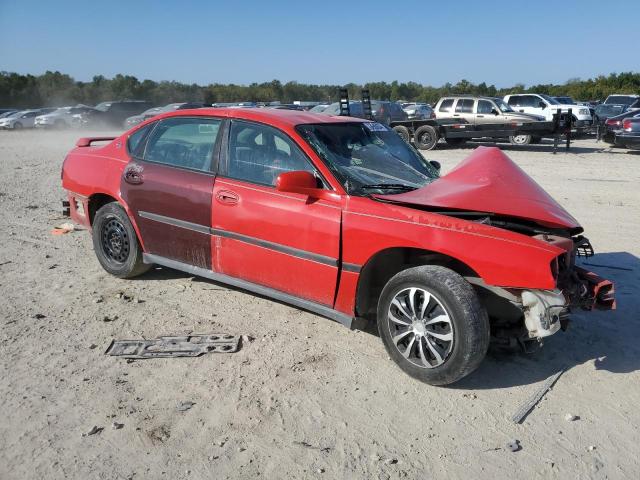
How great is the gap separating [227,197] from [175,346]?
1157 mm

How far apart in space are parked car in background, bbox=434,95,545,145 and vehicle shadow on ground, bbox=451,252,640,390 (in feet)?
48.0

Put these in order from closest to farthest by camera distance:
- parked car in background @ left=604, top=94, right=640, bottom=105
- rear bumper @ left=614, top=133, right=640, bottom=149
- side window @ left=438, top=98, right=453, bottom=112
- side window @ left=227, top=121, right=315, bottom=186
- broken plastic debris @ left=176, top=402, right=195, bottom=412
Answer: broken plastic debris @ left=176, top=402, right=195, bottom=412 < side window @ left=227, top=121, right=315, bottom=186 < rear bumper @ left=614, top=133, right=640, bottom=149 < side window @ left=438, top=98, right=453, bottom=112 < parked car in background @ left=604, top=94, right=640, bottom=105

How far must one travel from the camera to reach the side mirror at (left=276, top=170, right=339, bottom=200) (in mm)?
3797

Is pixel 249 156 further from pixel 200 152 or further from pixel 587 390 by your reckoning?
pixel 587 390

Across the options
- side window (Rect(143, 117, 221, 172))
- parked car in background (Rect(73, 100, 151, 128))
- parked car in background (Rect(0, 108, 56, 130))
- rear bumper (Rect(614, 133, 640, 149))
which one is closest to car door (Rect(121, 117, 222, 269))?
side window (Rect(143, 117, 221, 172))

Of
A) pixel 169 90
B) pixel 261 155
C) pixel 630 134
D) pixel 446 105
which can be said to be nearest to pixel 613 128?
pixel 630 134

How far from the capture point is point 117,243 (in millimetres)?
5285

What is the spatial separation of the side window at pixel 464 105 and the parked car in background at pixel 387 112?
104 inches

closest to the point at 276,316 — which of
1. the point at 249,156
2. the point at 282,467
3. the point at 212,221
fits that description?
the point at 212,221

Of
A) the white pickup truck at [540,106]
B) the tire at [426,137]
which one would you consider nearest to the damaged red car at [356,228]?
the tire at [426,137]

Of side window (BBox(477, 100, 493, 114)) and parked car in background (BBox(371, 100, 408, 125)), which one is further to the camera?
parked car in background (BBox(371, 100, 408, 125))

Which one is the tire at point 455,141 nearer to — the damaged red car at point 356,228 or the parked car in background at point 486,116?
the parked car in background at point 486,116

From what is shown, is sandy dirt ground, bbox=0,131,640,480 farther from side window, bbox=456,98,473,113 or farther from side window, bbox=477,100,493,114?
side window, bbox=456,98,473,113

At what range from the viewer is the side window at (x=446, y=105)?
19.7 metres
